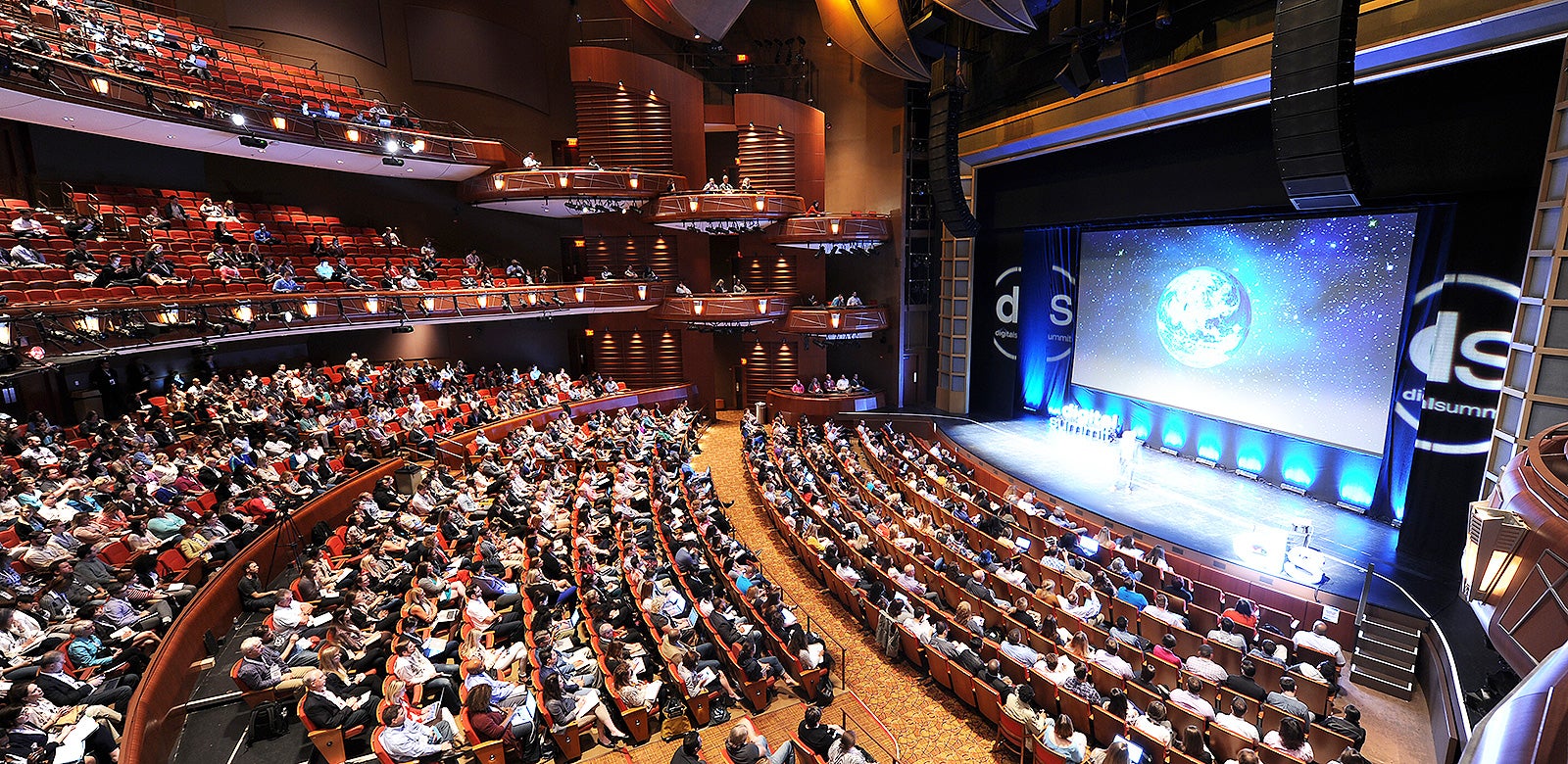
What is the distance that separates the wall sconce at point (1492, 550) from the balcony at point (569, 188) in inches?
664

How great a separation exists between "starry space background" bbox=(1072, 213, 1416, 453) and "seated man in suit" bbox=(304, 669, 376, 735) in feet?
43.4

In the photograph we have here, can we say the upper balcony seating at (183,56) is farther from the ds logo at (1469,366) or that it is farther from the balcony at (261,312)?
the ds logo at (1469,366)

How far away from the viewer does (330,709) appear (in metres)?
5.61

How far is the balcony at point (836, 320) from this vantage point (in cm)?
1828

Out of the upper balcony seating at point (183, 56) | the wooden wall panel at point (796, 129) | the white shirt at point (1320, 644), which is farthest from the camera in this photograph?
the wooden wall panel at point (796, 129)

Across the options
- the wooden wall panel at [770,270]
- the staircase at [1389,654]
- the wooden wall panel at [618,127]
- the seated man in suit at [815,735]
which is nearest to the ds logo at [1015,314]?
the wooden wall panel at [770,270]

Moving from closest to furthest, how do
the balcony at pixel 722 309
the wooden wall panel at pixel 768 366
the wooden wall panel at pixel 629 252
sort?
the balcony at pixel 722 309 → the wooden wall panel at pixel 629 252 → the wooden wall panel at pixel 768 366

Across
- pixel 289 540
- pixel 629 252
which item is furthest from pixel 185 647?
pixel 629 252

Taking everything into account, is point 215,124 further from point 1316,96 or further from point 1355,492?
point 1355,492

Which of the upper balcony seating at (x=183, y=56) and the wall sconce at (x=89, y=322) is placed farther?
the upper balcony seating at (x=183, y=56)

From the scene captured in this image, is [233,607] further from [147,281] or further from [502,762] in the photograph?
[147,281]

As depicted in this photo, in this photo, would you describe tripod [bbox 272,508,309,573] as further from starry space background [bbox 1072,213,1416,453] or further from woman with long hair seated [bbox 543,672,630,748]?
starry space background [bbox 1072,213,1416,453]

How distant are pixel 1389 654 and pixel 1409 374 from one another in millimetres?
4694

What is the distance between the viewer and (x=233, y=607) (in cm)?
762
